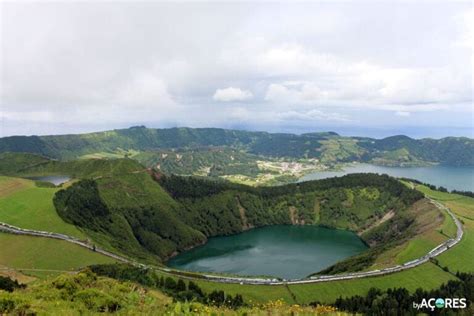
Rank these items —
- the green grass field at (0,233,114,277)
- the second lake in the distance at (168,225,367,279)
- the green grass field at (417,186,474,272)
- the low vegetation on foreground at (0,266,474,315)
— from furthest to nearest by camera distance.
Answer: the second lake in the distance at (168,225,367,279) → the green grass field at (417,186,474,272) → the green grass field at (0,233,114,277) → the low vegetation on foreground at (0,266,474,315)

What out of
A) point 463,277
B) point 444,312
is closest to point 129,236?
point 463,277

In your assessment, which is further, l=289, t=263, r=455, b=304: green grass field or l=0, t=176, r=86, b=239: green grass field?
l=0, t=176, r=86, b=239: green grass field

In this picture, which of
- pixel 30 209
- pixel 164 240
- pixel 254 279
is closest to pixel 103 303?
pixel 254 279

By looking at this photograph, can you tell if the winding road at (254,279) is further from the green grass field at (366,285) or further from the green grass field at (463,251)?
the green grass field at (366,285)

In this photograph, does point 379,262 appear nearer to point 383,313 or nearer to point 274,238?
point 383,313

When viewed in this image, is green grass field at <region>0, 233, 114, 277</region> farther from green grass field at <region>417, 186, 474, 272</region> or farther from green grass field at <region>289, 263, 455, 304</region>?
green grass field at <region>417, 186, 474, 272</region>

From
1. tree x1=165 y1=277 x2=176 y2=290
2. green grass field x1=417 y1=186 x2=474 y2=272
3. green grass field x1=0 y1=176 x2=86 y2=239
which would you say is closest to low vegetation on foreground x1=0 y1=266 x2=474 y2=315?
tree x1=165 y1=277 x2=176 y2=290

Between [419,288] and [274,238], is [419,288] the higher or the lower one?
the higher one
